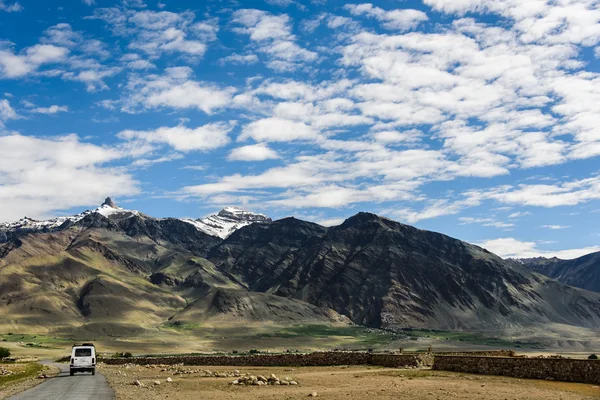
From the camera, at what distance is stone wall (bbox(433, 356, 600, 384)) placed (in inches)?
1330

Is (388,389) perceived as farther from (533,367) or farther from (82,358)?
(82,358)

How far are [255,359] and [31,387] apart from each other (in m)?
35.0

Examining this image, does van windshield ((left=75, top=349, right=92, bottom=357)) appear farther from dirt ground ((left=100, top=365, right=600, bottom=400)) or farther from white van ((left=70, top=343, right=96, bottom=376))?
dirt ground ((left=100, top=365, right=600, bottom=400))

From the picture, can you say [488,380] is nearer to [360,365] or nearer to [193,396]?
[193,396]

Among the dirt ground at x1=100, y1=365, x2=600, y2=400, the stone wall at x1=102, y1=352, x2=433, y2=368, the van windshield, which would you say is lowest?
the stone wall at x1=102, y1=352, x2=433, y2=368

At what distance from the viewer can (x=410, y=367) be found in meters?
51.4

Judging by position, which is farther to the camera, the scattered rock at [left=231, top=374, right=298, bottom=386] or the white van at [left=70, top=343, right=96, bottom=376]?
the white van at [left=70, top=343, right=96, bottom=376]

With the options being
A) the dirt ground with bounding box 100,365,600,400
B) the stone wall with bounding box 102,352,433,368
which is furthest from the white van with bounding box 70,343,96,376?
the stone wall with bounding box 102,352,433,368

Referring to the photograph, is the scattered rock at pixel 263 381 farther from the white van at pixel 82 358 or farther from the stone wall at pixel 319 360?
the white van at pixel 82 358

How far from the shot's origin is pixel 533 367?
37469 mm

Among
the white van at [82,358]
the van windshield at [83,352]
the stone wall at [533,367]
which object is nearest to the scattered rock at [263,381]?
the stone wall at [533,367]

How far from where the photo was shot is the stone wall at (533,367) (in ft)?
111

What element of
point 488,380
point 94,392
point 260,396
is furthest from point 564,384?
point 94,392

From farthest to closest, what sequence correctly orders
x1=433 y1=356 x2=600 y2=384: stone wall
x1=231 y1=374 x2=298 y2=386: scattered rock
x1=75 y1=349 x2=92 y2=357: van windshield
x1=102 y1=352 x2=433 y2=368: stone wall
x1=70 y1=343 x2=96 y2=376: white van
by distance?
x1=102 y1=352 x2=433 y2=368: stone wall < x1=75 y1=349 x2=92 y2=357: van windshield < x1=70 y1=343 x2=96 y2=376: white van < x1=231 y1=374 x2=298 y2=386: scattered rock < x1=433 y1=356 x2=600 y2=384: stone wall
